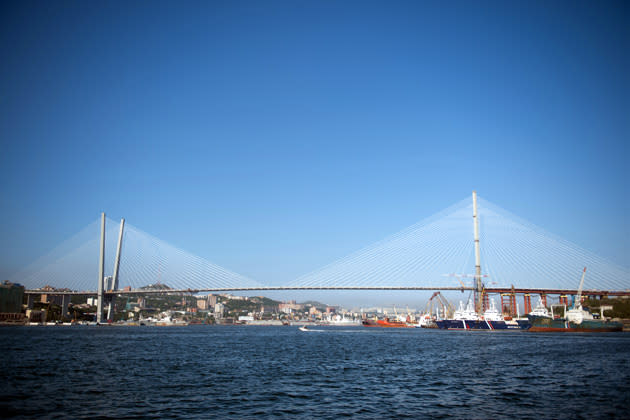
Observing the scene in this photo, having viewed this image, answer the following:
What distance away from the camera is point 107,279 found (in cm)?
9638

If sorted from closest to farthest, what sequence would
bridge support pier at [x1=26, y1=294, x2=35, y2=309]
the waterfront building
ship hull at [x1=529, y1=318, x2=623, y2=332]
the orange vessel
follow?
ship hull at [x1=529, y1=318, x2=623, y2=332], the waterfront building, bridge support pier at [x1=26, y1=294, x2=35, y2=309], the orange vessel

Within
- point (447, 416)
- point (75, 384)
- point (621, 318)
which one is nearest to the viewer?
point (447, 416)

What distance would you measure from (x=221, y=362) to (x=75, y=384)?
9571 mm

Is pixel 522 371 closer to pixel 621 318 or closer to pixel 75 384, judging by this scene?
pixel 75 384

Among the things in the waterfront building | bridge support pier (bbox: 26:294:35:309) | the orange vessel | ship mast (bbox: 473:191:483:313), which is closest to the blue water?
ship mast (bbox: 473:191:483:313)

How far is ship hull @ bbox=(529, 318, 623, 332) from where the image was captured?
80.8 m

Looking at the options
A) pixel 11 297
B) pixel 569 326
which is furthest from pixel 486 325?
pixel 11 297

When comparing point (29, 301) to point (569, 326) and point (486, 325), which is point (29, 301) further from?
point (569, 326)

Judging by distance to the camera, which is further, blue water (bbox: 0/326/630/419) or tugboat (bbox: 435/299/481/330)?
tugboat (bbox: 435/299/481/330)

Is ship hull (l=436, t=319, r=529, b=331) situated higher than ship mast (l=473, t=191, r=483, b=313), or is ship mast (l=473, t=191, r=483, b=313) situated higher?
ship mast (l=473, t=191, r=483, b=313)

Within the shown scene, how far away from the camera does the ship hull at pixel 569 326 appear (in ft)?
265

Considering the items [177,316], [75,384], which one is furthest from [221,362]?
[177,316]

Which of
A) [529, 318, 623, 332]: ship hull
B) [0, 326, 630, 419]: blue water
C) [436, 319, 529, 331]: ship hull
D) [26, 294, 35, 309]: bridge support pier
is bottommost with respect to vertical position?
[436, 319, 529, 331]: ship hull

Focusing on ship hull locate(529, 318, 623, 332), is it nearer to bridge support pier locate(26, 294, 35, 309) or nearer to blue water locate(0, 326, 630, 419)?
blue water locate(0, 326, 630, 419)
